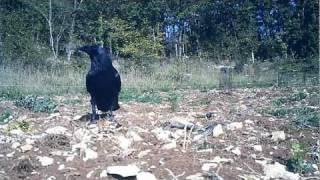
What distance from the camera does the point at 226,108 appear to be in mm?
7695

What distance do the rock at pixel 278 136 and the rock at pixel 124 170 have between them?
1889 millimetres

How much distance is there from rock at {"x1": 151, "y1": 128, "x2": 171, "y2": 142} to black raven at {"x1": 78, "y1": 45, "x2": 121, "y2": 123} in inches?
35.9

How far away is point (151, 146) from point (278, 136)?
149 cm

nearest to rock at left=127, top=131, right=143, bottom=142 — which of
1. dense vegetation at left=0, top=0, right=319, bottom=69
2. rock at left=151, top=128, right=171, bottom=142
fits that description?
rock at left=151, top=128, right=171, bottom=142

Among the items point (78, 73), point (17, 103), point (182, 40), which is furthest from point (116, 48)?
point (17, 103)

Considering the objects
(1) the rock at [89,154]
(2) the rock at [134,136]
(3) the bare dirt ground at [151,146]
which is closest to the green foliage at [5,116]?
(3) the bare dirt ground at [151,146]

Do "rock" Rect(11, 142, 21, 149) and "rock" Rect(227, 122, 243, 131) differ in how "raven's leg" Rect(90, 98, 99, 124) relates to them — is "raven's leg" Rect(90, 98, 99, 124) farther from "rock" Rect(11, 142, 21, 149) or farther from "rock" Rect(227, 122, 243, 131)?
"rock" Rect(227, 122, 243, 131)

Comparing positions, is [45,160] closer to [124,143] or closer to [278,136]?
[124,143]

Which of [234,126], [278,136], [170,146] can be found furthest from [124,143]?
[278,136]

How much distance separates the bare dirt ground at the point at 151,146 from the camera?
4.15 meters

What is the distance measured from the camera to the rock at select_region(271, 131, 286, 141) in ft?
17.0

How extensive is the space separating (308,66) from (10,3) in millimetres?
15427

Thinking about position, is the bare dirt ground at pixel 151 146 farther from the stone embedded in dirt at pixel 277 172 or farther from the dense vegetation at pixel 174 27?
the dense vegetation at pixel 174 27

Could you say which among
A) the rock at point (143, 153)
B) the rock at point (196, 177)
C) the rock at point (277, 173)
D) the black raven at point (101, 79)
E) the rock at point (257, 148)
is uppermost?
the black raven at point (101, 79)
